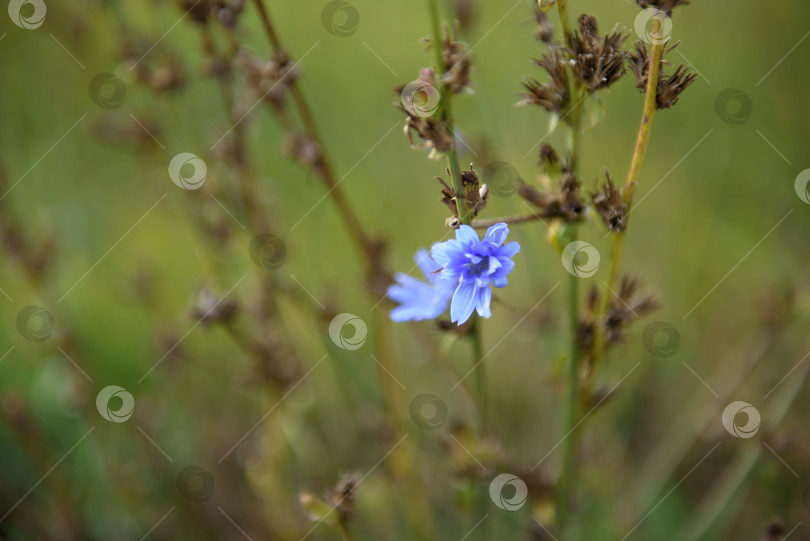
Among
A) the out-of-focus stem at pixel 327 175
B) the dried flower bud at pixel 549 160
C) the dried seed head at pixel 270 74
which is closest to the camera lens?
the dried flower bud at pixel 549 160

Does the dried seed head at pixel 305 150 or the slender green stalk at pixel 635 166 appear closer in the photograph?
the slender green stalk at pixel 635 166

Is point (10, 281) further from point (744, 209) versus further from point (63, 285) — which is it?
point (744, 209)

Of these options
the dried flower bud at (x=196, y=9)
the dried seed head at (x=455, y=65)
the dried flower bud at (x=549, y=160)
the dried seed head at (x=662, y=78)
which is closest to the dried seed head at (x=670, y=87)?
the dried seed head at (x=662, y=78)

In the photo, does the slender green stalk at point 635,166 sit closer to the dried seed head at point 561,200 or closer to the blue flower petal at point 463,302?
the dried seed head at point 561,200

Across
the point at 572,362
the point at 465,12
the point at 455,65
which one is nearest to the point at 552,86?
the point at 455,65

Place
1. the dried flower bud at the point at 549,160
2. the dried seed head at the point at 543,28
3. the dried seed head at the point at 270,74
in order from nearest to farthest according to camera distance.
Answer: the dried flower bud at the point at 549,160 < the dried seed head at the point at 543,28 < the dried seed head at the point at 270,74

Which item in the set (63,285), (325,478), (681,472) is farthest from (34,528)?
(681,472)

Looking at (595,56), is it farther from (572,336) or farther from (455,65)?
(572,336)

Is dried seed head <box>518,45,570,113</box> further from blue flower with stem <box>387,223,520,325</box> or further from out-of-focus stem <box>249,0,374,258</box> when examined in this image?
out-of-focus stem <box>249,0,374,258</box>
